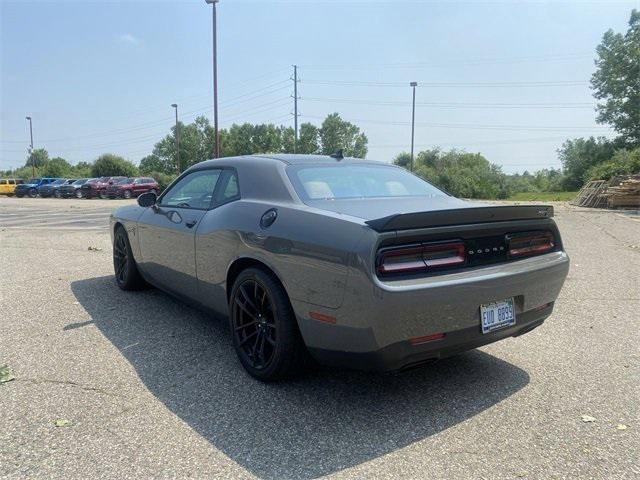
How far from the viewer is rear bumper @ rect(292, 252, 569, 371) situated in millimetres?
2463

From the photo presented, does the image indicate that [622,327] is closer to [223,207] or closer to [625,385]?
[625,385]

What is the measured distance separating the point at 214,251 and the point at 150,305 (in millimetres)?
1819

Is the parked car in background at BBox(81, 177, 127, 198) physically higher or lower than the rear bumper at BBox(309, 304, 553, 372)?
higher

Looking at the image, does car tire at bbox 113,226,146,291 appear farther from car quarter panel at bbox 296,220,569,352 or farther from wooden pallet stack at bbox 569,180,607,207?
wooden pallet stack at bbox 569,180,607,207

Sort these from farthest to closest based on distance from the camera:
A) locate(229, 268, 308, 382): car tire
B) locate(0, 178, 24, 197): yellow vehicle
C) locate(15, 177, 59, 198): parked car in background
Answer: locate(0, 178, 24, 197): yellow vehicle
locate(15, 177, 59, 198): parked car in background
locate(229, 268, 308, 382): car tire

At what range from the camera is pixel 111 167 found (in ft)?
234

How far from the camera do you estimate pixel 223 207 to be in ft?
12.1

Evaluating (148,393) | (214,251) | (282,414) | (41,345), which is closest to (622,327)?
(282,414)

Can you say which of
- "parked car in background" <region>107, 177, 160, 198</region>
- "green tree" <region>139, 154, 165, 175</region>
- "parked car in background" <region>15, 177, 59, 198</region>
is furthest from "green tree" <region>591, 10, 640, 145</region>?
"green tree" <region>139, 154, 165, 175</region>

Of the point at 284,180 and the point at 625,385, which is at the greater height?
the point at 284,180

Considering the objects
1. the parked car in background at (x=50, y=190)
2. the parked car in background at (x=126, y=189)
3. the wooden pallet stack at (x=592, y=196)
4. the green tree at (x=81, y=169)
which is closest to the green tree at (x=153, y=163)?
the green tree at (x=81, y=169)

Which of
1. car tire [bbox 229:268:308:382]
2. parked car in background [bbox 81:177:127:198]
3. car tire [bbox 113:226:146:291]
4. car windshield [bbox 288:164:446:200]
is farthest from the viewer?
parked car in background [bbox 81:177:127:198]

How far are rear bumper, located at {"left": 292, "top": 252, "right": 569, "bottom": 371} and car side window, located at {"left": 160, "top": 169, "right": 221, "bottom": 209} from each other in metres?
1.58

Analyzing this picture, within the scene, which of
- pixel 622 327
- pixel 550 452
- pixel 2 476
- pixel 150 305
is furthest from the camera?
pixel 150 305
